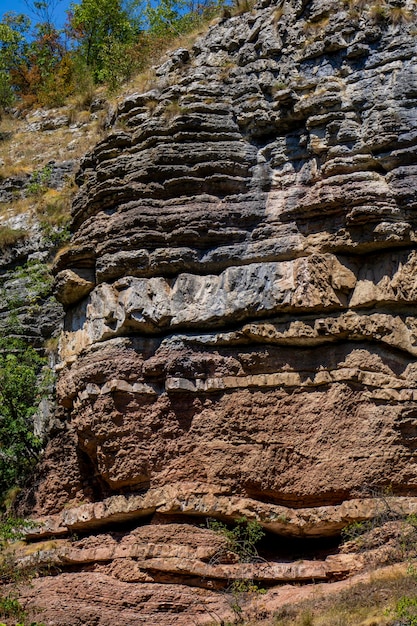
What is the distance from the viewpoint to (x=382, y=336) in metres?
15.5

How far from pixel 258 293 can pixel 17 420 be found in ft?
20.0

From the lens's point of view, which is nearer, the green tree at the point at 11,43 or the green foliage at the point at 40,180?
the green foliage at the point at 40,180

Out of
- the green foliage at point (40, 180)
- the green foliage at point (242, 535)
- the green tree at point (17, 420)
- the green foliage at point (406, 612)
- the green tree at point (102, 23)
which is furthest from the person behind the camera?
the green tree at point (102, 23)

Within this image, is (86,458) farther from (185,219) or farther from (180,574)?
(185,219)

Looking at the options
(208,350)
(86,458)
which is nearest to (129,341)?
(208,350)

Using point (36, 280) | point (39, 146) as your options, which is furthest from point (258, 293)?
point (39, 146)

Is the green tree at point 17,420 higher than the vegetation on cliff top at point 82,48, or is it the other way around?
the vegetation on cliff top at point 82,48

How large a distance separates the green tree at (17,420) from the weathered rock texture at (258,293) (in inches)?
46.9

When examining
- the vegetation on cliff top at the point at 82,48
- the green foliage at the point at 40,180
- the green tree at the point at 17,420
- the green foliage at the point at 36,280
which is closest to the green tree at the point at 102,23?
the vegetation on cliff top at the point at 82,48

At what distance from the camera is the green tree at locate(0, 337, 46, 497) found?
753 inches

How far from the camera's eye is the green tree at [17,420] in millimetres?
19125

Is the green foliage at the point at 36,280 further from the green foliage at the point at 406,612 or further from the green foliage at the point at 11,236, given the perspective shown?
the green foliage at the point at 406,612

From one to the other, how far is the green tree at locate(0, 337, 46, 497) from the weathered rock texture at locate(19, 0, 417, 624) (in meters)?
1.19

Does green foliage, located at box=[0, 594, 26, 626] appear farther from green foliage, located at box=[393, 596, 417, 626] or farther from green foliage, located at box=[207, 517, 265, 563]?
green foliage, located at box=[393, 596, 417, 626]
